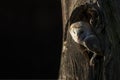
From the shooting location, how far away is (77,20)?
5.31ft

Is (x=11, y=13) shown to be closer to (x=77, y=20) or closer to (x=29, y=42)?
(x=29, y=42)

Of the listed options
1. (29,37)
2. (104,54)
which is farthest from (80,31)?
(29,37)

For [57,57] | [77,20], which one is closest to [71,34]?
[77,20]

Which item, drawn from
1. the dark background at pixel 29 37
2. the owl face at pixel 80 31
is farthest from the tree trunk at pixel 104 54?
the dark background at pixel 29 37

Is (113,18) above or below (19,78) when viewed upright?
above

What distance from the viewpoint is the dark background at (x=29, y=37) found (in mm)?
5539

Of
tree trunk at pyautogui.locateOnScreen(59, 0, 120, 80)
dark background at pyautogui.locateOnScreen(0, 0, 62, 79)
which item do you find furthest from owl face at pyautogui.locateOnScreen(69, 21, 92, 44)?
dark background at pyautogui.locateOnScreen(0, 0, 62, 79)

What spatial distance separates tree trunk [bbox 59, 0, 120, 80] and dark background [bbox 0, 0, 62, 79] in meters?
3.79

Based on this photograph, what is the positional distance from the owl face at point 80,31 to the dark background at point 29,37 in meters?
3.83

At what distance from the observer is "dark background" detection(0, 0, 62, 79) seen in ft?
18.2

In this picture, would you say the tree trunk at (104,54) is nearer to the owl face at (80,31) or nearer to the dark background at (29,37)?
the owl face at (80,31)

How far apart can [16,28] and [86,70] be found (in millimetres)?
4171

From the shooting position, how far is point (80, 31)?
5.21 ft

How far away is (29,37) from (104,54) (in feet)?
13.4
